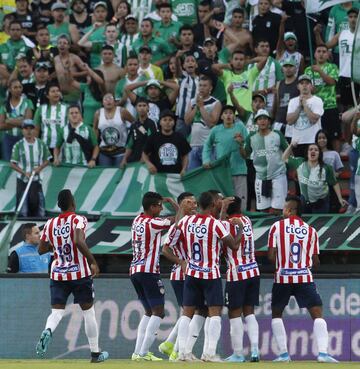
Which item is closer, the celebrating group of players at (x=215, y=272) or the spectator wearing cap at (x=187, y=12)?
the celebrating group of players at (x=215, y=272)

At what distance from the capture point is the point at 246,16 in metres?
25.3

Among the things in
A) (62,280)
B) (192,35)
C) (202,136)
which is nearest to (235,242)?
(62,280)

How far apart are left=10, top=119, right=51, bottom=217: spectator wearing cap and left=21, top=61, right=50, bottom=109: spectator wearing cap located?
1.81 m

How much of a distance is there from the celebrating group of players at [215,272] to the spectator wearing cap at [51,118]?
5.64m

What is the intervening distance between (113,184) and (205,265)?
5241 mm

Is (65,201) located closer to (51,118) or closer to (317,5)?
(317,5)

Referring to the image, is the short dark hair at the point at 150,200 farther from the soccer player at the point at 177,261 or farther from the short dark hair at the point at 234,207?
the short dark hair at the point at 234,207

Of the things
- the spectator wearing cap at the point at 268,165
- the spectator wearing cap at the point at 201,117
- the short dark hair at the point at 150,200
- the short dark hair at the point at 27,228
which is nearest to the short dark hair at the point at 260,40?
the spectator wearing cap at the point at 201,117

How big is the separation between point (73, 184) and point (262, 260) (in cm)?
337

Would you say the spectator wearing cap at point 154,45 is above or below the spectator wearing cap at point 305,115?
above

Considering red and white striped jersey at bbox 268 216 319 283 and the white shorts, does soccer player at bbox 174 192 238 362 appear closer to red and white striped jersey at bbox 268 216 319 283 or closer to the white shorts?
red and white striped jersey at bbox 268 216 319 283

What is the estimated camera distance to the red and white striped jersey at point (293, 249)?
17.5 m

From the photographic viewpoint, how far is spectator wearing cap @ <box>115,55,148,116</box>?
77.3 feet

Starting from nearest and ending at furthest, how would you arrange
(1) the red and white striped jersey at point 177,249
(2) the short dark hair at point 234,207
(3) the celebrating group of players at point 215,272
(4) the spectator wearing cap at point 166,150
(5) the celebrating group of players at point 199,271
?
(5) the celebrating group of players at point 199,271
(3) the celebrating group of players at point 215,272
(1) the red and white striped jersey at point 177,249
(2) the short dark hair at point 234,207
(4) the spectator wearing cap at point 166,150
